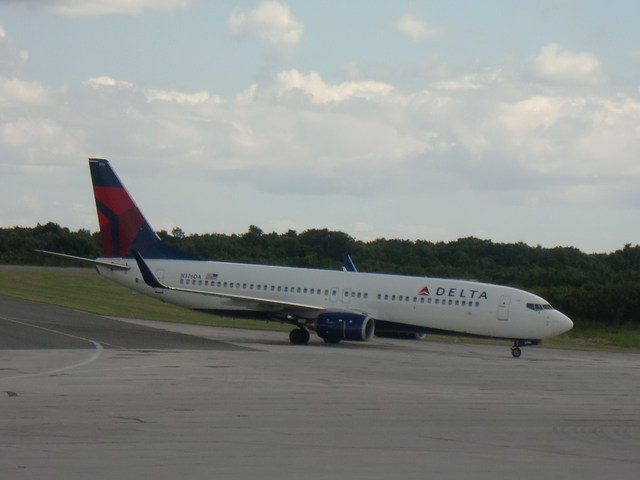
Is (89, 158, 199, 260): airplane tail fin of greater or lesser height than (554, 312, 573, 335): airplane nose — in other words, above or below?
above

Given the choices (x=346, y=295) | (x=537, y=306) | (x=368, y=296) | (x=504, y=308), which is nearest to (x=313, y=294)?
(x=346, y=295)

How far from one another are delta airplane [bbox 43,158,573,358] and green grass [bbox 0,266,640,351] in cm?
592

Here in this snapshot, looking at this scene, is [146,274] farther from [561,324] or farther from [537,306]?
[561,324]

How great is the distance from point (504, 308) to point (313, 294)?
704 cm

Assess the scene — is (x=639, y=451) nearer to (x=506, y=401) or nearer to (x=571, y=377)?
(x=506, y=401)

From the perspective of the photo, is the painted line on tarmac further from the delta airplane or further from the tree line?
the tree line

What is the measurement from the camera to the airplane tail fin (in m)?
44.2

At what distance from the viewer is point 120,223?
44.6 meters

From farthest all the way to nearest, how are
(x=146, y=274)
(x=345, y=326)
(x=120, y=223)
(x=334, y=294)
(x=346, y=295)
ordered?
1. (x=120, y=223)
2. (x=334, y=294)
3. (x=346, y=295)
4. (x=146, y=274)
5. (x=345, y=326)

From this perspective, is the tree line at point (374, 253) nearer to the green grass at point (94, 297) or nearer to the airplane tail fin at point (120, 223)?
the green grass at point (94, 297)

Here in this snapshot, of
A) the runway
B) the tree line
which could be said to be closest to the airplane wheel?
the runway

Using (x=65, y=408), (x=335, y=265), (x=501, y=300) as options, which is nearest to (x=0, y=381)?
(x=65, y=408)

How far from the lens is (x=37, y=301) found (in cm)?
5094

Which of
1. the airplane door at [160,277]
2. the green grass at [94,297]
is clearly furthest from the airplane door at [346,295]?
the green grass at [94,297]
